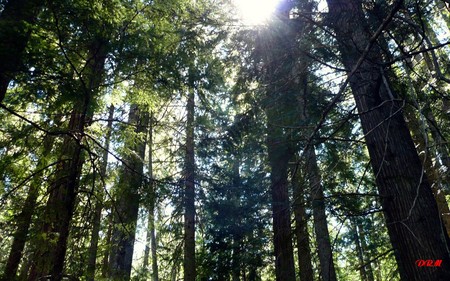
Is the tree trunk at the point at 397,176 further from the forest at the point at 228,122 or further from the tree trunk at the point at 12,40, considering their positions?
the tree trunk at the point at 12,40

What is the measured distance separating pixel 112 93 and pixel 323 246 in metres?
5.93

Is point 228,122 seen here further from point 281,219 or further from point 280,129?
point 281,219

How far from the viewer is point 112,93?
484 centimetres

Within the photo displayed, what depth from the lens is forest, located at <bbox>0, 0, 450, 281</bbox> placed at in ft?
9.35

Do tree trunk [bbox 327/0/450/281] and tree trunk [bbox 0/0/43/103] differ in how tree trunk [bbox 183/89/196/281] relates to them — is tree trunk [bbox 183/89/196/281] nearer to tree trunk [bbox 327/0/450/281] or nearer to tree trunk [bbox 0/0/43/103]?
tree trunk [bbox 0/0/43/103]

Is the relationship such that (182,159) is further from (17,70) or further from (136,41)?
(17,70)

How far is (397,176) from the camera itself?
293 centimetres

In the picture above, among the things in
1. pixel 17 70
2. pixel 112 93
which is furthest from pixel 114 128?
pixel 17 70

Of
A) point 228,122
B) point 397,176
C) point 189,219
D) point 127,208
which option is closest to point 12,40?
point 127,208

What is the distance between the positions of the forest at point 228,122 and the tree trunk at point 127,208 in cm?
5

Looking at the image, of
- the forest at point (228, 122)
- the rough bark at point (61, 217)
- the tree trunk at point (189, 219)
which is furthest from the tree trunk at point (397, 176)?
the tree trunk at point (189, 219)

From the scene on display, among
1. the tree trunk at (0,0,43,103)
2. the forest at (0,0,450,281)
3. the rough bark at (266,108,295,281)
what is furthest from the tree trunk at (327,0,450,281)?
the tree trunk at (0,0,43,103)

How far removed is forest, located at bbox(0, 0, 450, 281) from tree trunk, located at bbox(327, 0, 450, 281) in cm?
1

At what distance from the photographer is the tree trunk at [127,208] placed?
5188 mm
